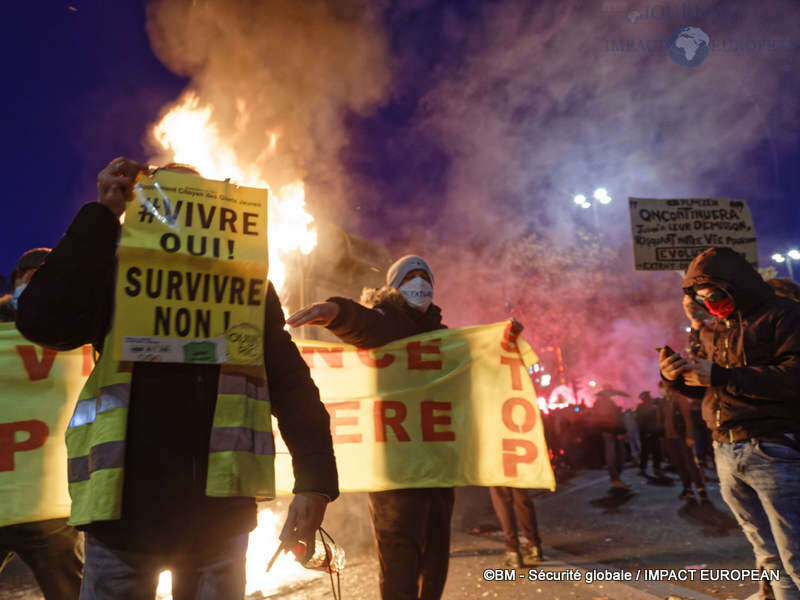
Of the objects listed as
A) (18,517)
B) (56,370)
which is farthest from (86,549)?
(56,370)

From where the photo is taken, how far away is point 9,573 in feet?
17.6

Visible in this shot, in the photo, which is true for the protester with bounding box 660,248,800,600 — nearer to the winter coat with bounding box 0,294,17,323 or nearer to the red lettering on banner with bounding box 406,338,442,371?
the red lettering on banner with bounding box 406,338,442,371

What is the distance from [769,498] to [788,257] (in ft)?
175

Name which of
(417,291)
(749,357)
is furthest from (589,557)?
(417,291)

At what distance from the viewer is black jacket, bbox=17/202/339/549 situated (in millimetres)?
1447

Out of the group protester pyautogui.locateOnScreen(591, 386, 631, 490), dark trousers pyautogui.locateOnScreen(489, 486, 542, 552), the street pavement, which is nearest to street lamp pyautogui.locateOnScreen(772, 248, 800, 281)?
protester pyautogui.locateOnScreen(591, 386, 631, 490)

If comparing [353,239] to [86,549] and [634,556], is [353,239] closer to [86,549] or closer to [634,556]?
[634,556]

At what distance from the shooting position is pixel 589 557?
5.56 metres

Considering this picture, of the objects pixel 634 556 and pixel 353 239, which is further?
pixel 353 239

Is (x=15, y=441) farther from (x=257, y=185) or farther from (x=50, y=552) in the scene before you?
(x=257, y=185)

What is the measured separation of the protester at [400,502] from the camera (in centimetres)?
278

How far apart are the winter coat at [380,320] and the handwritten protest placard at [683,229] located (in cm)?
388

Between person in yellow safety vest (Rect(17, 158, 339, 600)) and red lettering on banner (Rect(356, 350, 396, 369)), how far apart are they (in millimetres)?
2121

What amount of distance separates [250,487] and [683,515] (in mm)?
8013
